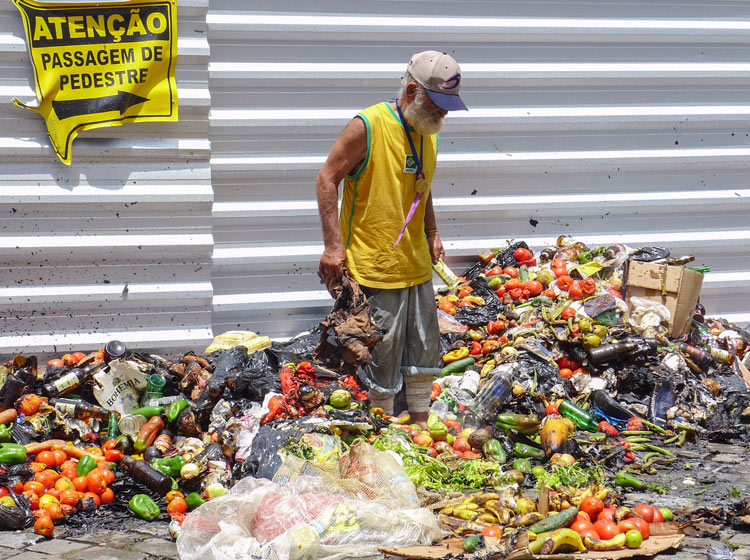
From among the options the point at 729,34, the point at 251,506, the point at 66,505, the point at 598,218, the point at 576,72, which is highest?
the point at 729,34

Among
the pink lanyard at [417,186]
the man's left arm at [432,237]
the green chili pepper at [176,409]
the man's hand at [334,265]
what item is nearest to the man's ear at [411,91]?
the pink lanyard at [417,186]

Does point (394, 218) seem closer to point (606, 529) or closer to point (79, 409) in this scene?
point (606, 529)

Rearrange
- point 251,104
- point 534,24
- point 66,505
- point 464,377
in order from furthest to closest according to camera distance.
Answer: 1. point 534,24
2. point 251,104
3. point 464,377
4. point 66,505

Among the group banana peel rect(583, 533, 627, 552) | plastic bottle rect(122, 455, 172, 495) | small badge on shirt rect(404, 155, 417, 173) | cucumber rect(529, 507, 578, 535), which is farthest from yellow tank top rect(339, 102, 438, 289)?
banana peel rect(583, 533, 627, 552)

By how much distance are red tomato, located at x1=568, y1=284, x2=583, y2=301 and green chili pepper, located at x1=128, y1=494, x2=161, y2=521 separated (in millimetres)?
4204

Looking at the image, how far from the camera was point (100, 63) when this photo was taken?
672 cm

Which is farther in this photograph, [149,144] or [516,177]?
[516,177]

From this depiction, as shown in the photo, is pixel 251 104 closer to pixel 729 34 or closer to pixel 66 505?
pixel 66 505

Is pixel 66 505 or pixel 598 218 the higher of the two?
pixel 598 218

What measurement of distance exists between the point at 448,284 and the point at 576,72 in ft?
7.57

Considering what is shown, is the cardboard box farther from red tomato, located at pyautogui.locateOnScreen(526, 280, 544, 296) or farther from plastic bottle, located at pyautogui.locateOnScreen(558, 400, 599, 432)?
plastic bottle, located at pyautogui.locateOnScreen(558, 400, 599, 432)

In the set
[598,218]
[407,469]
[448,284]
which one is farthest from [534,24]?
[407,469]

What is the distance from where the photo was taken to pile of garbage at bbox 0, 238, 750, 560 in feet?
14.6

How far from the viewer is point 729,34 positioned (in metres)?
8.37
